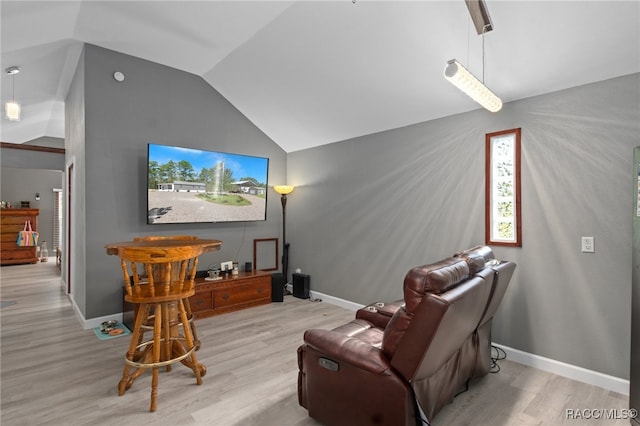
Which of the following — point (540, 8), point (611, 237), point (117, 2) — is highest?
point (117, 2)

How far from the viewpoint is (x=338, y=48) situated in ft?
10.4

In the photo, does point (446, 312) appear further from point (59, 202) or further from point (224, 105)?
point (59, 202)

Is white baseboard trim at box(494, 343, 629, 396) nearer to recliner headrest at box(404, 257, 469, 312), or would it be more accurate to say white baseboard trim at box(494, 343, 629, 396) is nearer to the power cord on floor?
the power cord on floor

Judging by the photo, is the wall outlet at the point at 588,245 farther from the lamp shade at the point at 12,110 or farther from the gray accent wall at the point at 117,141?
the lamp shade at the point at 12,110

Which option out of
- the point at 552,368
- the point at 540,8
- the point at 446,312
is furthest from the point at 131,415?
the point at 540,8

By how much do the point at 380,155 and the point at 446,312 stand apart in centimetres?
294

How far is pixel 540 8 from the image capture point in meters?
2.19

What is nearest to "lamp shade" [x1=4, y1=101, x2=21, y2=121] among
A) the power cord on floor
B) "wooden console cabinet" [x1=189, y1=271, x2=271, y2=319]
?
"wooden console cabinet" [x1=189, y1=271, x2=271, y2=319]

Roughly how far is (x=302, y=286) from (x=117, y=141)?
10.3ft

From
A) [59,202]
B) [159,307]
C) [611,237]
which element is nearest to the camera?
[159,307]

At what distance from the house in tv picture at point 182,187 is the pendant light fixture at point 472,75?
3.44m

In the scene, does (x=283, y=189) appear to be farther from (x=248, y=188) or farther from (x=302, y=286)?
(x=302, y=286)

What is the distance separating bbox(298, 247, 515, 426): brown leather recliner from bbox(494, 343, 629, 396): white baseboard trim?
1106mm

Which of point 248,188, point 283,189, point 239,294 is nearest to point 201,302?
point 239,294
